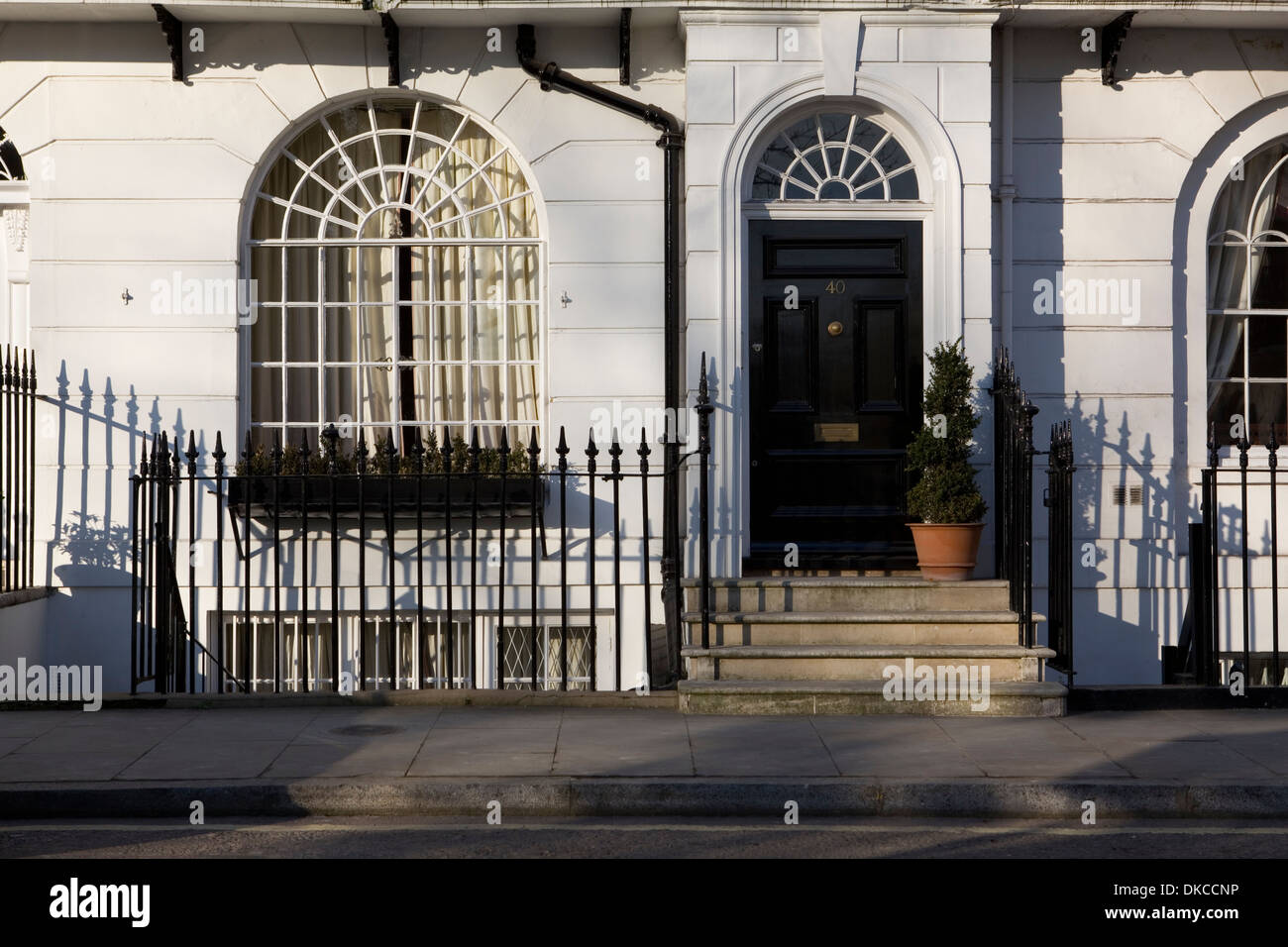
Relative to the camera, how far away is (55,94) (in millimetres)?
9789

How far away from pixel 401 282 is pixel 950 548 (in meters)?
4.33

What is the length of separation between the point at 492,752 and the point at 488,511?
2990 mm

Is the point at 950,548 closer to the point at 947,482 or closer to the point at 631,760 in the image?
the point at 947,482

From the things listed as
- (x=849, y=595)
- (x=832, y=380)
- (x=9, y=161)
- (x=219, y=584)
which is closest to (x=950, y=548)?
(x=849, y=595)

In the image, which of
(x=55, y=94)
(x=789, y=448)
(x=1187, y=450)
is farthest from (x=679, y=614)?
(x=55, y=94)

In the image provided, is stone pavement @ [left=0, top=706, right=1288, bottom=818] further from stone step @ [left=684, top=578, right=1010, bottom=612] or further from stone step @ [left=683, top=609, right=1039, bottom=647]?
stone step @ [left=684, top=578, right=1010, bottom=612]

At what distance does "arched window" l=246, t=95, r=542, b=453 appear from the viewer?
33.0 ft

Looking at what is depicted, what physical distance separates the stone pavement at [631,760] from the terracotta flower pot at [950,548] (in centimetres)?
119

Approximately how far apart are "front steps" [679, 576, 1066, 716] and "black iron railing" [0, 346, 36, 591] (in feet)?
14.9

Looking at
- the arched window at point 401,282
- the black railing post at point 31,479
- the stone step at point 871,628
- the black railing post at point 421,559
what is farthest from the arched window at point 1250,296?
the black railing post at point 31,479

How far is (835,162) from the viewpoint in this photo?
973 cm

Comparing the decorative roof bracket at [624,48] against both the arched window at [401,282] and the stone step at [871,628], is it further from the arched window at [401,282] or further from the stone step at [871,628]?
the stone step at [871,628]

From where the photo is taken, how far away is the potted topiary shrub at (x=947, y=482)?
8.77 m

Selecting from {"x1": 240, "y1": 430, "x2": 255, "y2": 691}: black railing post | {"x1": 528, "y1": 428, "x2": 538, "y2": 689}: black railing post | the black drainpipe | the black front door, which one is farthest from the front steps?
{"x1": 240, "y1": 430, "x2": 255, "y2": 691}: black railing post
